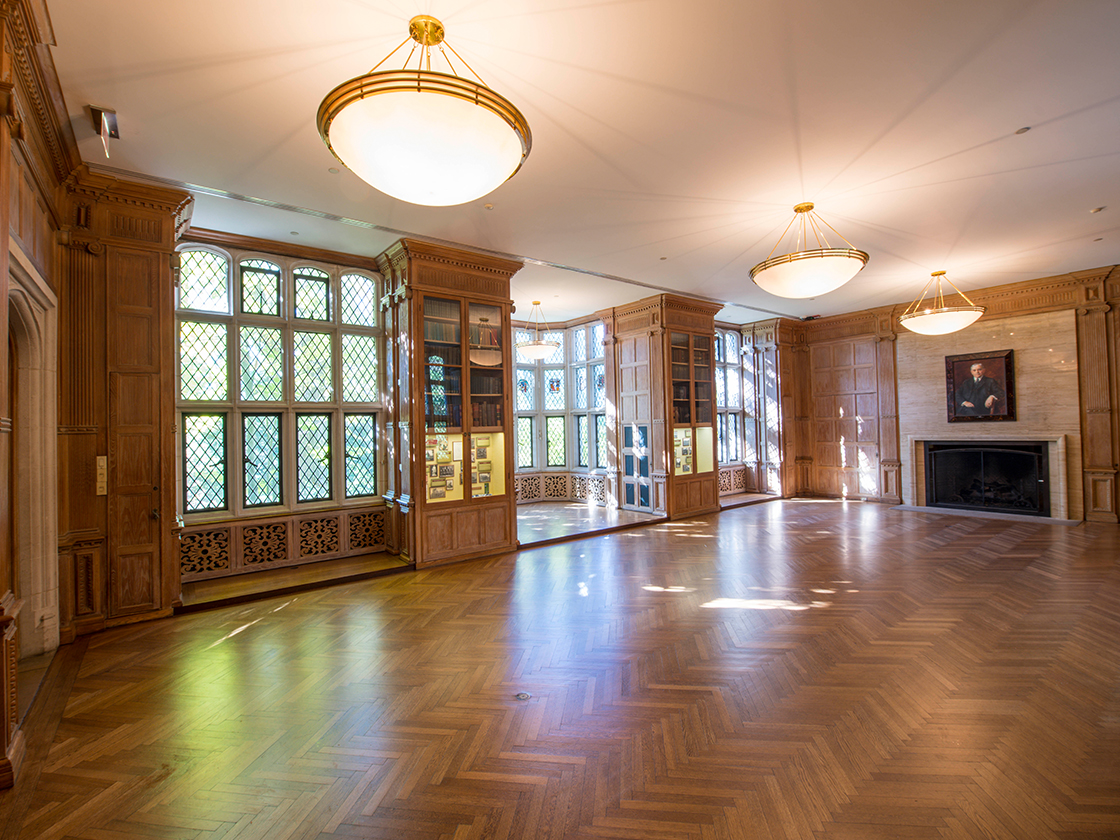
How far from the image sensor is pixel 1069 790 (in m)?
2.38

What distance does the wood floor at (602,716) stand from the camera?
230cm

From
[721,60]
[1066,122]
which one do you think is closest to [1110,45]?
[1066,122]

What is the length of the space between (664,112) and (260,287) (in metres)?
5.01

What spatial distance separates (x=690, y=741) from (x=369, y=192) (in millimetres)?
4960

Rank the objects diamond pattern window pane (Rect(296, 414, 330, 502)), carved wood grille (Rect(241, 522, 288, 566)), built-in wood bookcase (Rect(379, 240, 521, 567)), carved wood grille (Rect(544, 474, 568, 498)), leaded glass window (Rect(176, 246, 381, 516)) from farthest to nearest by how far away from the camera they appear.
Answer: carved wood grille (Rect(544, 474, 568, 498)) → diamond pattern window pane (Rect(296, 414, 330, 502)) → built-in wood bookcase (Rect(379, 240, 521, 567)) → carved wood grille (Rect(241, 522, 288, 566)) → leaded glass window (Rect(176, 246, 381, 516))

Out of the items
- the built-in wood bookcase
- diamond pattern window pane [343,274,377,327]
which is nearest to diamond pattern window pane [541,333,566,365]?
the built-in wood bookcase

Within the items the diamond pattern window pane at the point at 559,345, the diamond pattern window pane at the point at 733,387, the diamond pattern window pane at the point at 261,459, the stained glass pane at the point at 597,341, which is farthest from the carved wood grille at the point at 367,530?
the diamond pattern window pane at the point at 733,387

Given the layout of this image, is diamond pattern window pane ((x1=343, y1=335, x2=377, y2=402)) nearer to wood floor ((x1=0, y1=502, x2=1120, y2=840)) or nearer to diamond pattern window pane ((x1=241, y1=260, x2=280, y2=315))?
diamond pattern window pane ((x1=241, y1=260, x2=280, y2=315))

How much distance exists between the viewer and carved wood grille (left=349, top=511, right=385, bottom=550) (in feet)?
22.5

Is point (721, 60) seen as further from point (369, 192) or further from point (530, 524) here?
point (530, 524)

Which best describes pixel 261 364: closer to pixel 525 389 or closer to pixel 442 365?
pixel 442 365

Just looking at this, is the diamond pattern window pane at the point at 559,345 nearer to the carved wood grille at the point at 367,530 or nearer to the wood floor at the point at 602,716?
the carved wood grille at the point at 367,530

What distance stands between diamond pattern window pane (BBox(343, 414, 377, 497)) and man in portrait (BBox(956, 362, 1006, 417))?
32.3ft

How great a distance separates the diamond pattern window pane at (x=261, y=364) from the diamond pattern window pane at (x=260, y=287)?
240 mm
